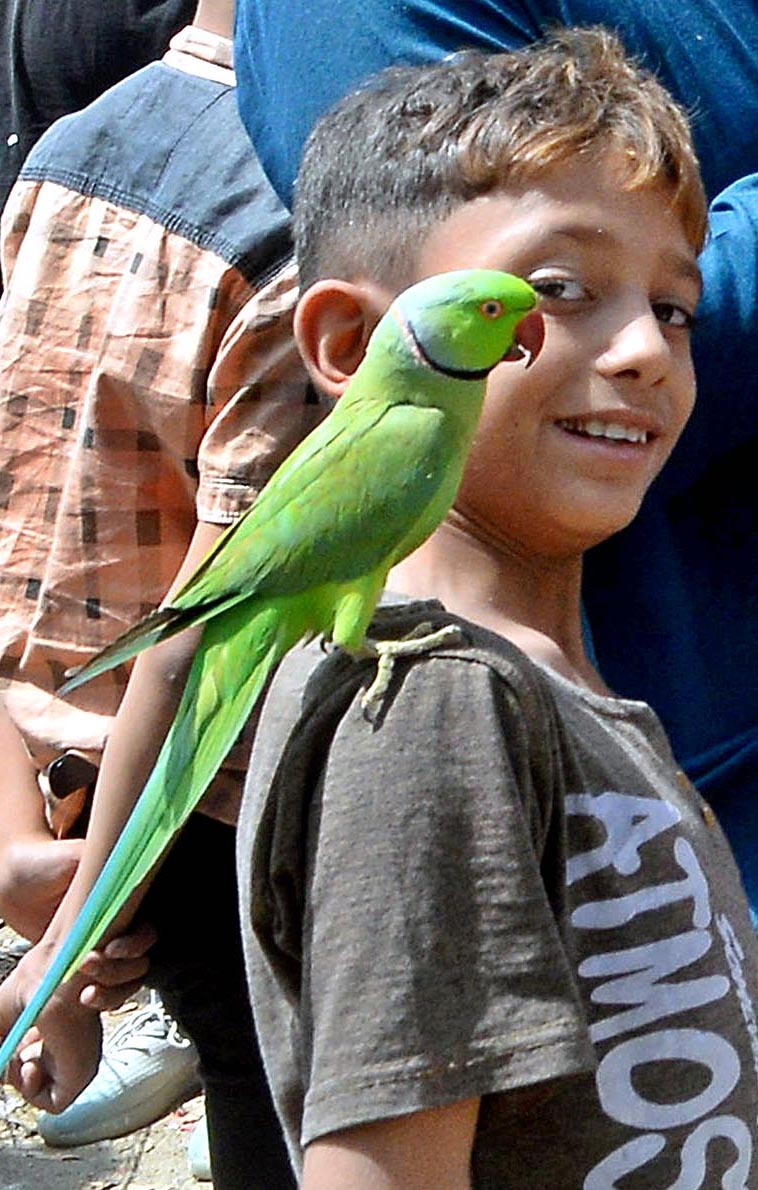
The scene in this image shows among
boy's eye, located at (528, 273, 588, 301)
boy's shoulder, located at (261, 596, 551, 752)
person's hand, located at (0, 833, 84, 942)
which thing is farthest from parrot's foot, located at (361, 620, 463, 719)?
person's hand, located at (0, 833, 84, 942)

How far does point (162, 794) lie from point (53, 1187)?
179 centimetres

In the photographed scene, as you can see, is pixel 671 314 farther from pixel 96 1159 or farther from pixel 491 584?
pixel 96 1159

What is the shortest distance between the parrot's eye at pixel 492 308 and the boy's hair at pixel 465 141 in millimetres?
151

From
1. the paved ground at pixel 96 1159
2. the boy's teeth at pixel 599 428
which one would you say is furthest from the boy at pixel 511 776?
the paved ground at pixel 96 1159

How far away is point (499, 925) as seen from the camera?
0.91 m

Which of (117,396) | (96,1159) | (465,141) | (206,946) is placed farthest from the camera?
(96,1159)

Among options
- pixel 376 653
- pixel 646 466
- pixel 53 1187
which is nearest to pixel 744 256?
pixel 646 466

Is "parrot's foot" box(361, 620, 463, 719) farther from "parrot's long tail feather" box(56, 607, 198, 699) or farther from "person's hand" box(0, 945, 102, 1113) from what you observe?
"person's hand" box(0, 945, 102, 1113)

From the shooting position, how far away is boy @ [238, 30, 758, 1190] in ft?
2.97

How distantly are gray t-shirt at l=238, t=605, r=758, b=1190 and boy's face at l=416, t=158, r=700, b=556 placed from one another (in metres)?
0.11

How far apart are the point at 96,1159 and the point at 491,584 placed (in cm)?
185

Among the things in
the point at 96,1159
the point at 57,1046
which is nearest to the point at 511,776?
the point at 57,1046

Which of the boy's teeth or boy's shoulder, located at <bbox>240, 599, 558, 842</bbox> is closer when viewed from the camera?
boy's shoulder, located at <bbox>240, 599, 558, 842</bbox>

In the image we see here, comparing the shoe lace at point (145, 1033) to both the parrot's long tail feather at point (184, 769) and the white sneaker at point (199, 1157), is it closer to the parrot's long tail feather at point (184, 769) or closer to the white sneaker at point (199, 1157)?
the white sneaker at point (199, 1157)
